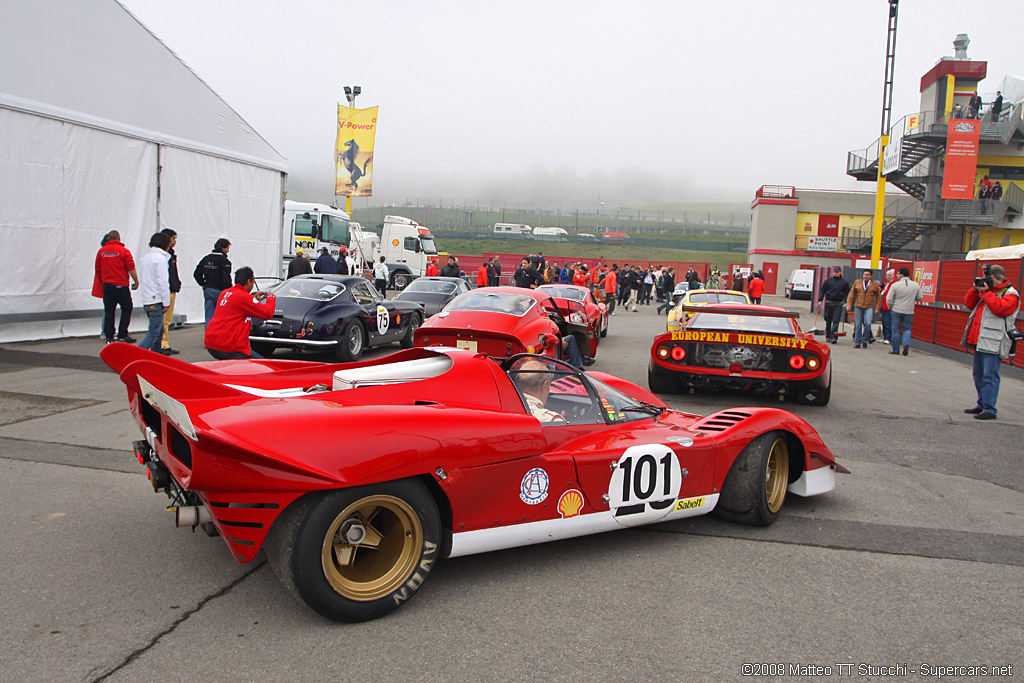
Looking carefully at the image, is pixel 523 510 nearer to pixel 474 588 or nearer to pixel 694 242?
pixel 474 588

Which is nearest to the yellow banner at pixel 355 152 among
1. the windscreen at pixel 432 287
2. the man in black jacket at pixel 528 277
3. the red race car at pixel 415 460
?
the man in black jacket at pixel 528 277

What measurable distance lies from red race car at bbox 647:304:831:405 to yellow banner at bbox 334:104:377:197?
1764 cm

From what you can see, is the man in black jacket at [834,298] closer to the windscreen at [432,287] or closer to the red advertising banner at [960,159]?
the windscreen at [432,287]

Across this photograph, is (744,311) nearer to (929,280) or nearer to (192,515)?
(192,515)

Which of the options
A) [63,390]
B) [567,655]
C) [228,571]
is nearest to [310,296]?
[63,390]

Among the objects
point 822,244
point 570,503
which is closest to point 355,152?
point 570,503

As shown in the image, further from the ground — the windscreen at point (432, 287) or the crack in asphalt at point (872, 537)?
the windscreen at point (432, 287)

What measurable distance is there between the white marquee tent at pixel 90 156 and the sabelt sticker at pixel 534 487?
10336 mm

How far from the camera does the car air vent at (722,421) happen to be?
436cm

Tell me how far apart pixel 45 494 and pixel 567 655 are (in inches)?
136

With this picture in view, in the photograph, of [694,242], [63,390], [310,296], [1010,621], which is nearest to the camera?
[1010,621]

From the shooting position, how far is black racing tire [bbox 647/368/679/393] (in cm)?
831

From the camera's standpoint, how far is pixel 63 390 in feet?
24.8

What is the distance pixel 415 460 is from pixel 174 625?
1141 millimetres
